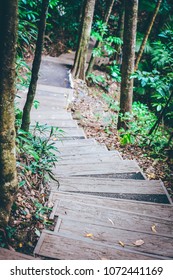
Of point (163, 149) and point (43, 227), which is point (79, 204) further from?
point (163, 149)

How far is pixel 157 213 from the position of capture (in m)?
3.30

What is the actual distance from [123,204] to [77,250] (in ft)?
3.76

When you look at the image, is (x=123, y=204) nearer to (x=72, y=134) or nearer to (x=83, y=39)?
(x=72, y=134)

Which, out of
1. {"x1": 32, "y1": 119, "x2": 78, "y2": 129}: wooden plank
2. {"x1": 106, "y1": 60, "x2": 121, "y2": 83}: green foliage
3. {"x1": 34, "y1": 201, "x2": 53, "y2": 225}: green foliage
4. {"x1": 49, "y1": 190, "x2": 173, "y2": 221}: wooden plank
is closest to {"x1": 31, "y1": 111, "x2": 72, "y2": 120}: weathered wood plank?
{"x1": 32, "y1": 119, "x2": 78, "y2": 129}: wooden plank

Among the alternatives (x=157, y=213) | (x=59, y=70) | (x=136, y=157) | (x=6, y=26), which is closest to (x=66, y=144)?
(x=136, y=157)

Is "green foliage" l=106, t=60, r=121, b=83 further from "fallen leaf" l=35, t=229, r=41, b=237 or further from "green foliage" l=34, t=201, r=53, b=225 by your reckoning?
"fallen leaf" l=35, t=229, r=41, b=237

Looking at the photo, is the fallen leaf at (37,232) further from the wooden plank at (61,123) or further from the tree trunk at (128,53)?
the tree trunk at (128,53)

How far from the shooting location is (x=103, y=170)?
171 inches

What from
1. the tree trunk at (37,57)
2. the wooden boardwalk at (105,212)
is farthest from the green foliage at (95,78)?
the tree trunk at (37,57)

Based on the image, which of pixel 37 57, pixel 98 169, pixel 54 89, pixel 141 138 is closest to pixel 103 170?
pixel 98 169

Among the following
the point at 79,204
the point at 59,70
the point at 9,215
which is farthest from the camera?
the point at 59,70

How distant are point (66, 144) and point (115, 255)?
3.19m

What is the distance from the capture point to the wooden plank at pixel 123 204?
129 inches
